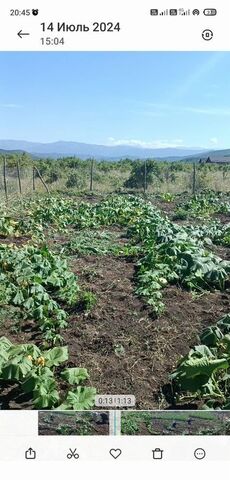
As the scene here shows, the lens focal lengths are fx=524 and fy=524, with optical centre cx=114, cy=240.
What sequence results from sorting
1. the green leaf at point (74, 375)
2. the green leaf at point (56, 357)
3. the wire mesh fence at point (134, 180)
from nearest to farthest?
the green leaf at point (74, 375), the green leaf at point (56, 357), the wire mesh fence at point (134, 180)

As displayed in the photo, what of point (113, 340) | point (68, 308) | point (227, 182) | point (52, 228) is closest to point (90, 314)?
point (68, 308)

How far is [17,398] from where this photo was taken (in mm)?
3352
